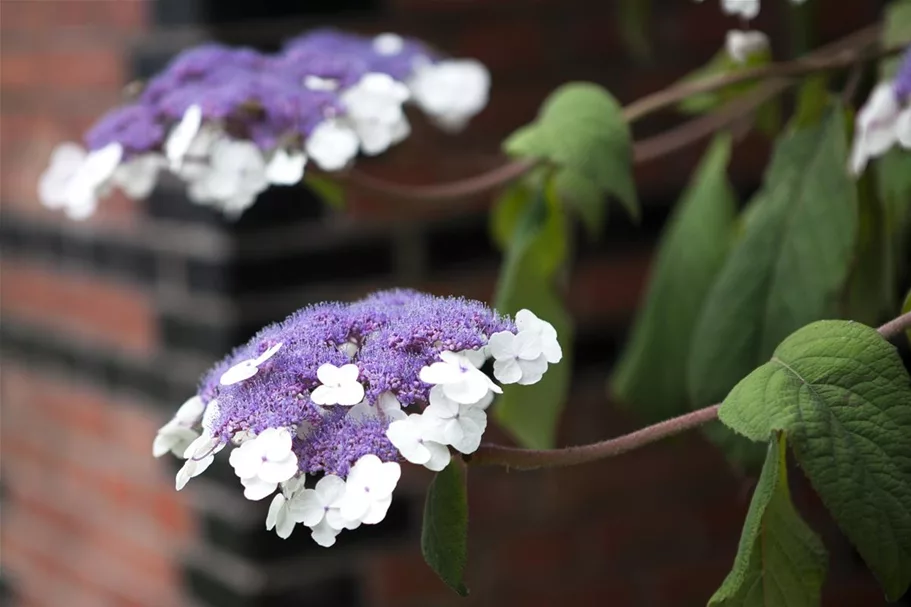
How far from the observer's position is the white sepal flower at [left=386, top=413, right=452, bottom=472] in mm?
379

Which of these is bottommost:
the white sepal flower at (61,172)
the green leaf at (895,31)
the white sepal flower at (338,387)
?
the white sepal flower at (61,172)

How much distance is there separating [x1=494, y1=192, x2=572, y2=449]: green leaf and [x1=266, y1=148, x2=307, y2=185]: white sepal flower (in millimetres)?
170

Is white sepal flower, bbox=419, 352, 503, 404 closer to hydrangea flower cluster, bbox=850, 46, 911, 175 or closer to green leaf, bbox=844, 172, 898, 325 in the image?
hydrangea flower cluster, bbox=850, 46, 911, 175

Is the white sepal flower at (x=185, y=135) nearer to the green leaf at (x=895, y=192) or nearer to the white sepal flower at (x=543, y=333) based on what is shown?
the white sepal flower at (x=543, y=333)

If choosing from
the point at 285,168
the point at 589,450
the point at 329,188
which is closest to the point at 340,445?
the point at 589,450

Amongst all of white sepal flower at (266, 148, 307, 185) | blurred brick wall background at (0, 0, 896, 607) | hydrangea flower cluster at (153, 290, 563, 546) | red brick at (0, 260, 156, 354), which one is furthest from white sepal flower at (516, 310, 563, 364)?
red brick at (0, 260, 156, 354)

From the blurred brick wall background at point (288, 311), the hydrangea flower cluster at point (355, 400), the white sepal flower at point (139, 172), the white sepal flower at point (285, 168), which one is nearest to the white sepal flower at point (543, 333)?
the hydrangea flower cluster at point (355, 400)

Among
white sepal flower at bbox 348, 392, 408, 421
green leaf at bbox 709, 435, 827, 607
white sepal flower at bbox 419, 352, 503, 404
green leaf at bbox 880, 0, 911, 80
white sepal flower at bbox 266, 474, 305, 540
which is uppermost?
green leaf at bbox 880, 0, 911, 80

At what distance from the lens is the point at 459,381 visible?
384 mm

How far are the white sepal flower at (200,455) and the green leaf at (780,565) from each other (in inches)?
7.6

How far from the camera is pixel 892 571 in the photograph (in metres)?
0.43

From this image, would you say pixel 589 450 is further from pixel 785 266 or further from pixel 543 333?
pixel 785 266

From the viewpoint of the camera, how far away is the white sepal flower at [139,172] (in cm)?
67

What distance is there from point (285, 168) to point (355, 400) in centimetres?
26
